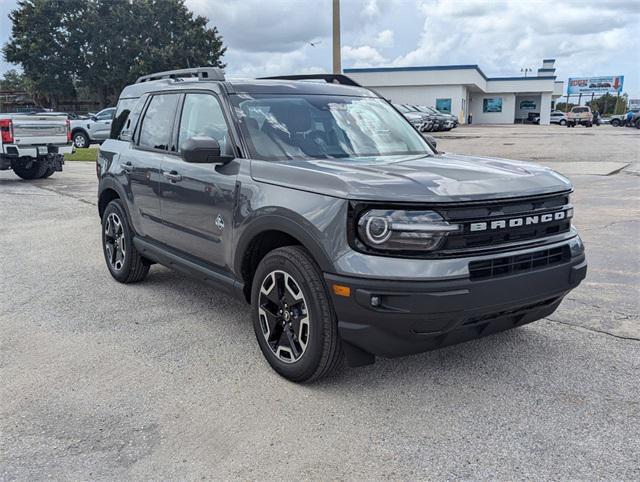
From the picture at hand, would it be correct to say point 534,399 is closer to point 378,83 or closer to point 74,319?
point 74,319

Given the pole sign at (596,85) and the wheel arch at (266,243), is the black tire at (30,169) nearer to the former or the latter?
the wheel arch at (266,243)

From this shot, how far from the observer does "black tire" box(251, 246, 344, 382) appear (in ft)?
10.9

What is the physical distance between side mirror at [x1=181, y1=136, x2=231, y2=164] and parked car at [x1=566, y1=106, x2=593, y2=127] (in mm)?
54615

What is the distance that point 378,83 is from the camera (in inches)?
2231

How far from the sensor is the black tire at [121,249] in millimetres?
5609

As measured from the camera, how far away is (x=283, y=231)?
3514 millimetres

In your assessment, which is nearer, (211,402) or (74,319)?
(211,402)

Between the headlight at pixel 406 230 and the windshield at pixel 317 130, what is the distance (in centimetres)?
107

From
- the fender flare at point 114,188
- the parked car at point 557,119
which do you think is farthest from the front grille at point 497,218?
the parked car at point 557,119

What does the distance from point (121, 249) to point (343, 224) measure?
3.40m

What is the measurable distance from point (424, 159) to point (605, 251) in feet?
12.3

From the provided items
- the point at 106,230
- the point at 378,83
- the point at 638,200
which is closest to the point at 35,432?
the point at 106,230

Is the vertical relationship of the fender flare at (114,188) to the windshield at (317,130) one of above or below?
below

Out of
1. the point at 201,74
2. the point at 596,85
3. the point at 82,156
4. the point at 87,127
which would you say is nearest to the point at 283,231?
the point at 201,74
